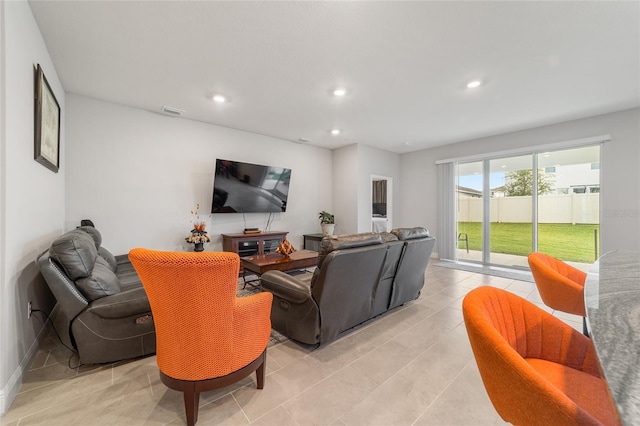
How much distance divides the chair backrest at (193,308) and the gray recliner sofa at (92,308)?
70 centimetres

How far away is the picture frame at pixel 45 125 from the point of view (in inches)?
83.7

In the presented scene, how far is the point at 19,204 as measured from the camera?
182 centimetres

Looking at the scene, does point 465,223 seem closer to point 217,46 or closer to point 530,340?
point 530,340

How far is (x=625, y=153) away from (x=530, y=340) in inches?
192

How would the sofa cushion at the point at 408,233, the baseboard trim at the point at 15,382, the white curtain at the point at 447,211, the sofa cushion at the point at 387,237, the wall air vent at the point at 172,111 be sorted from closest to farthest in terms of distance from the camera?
1. the baseboard trim at the point at 15,382
2. the sofa cushion at the point at 387,237
3. the sofa cushion at the point at 408,233
4. the wall air vent at the point at 172,111
5. the white curtain at the point at 447,211

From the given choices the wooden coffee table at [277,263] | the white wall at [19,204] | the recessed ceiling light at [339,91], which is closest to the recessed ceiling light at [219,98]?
the recessed ceiling light at [339,91]

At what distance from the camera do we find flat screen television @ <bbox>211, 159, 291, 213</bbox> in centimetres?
451

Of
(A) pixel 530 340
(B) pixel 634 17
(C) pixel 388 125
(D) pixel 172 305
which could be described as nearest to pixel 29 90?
Answer: (D) pixel 172 305

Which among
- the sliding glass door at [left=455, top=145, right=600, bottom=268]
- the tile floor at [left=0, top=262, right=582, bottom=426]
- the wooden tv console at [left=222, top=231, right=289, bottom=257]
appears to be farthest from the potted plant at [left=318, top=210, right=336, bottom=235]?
the tile floor at [left=0, top=262, right=582, bottom=426]

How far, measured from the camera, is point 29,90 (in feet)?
6.64

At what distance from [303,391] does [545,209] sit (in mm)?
5440

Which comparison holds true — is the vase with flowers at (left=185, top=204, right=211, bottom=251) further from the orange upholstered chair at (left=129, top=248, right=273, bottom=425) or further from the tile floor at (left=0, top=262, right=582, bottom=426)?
the orange upholstered chair at (left=129, top=248, right=273, bottom=425)

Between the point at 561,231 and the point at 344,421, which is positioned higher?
the point at 561,231

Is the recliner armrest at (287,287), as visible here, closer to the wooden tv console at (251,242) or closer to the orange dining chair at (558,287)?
Result: the orange dining chair at (558,287)
